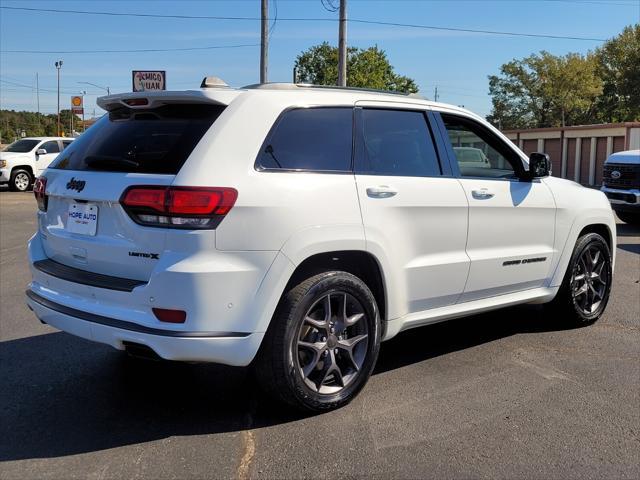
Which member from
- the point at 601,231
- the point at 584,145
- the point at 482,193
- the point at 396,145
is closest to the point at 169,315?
the point at 396,145

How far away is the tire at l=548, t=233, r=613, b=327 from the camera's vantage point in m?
5.68

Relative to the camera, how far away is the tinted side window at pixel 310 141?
3732mm

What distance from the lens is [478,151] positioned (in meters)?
5.08

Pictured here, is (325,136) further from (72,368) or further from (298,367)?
(72,368)

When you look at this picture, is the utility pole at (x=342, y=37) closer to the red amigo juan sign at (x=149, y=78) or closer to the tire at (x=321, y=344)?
the red amigo juan sign at (x=149, y=78)

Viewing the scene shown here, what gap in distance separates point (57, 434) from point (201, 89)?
2.06 meters

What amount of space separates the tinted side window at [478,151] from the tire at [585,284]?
1081 mm

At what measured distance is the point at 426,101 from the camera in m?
4.73

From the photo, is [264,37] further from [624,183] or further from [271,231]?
[271,231]

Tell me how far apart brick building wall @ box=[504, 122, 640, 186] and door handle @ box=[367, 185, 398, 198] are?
2744cm

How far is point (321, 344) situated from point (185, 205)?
1.17 meters

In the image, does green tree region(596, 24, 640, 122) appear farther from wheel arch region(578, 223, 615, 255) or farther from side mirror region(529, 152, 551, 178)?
side mirror region(529, 152, 551, 178)

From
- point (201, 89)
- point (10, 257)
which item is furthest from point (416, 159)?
point (10, 257)

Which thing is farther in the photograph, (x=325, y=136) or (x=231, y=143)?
(x=325, y=136)
